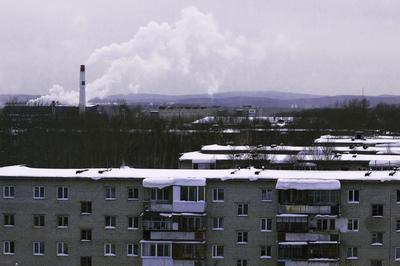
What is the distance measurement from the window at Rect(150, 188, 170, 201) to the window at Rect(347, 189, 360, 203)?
683cm

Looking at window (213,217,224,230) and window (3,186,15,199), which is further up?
window (3,186,15,199)

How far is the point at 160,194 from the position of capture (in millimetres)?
28359

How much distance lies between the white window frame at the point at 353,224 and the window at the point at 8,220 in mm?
13033

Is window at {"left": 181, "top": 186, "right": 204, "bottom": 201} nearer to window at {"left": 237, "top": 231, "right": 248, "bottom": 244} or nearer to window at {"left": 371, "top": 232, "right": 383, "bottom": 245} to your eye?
window at {"left": 237, "top": 231, "right": 248, "bottom": 244}

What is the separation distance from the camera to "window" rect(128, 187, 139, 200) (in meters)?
28.7

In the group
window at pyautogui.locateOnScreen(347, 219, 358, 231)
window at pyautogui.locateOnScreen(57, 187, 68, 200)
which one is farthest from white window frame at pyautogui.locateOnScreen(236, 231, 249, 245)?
window at pyautogui.locateOnScreen(57, 187, 68, 200)

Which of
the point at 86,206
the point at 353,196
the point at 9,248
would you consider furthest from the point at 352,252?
the point at 9,248

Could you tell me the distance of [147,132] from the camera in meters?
79.2

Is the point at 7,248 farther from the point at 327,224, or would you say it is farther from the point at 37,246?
the point at 327,224

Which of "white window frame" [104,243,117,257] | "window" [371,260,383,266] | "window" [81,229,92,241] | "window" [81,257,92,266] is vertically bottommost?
"window" [81,257,92,266]

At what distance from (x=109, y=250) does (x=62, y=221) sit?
2.19 m

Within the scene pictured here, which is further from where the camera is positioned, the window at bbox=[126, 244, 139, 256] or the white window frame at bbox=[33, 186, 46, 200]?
the white window frame at bbox=[33, 186, 46, 200]

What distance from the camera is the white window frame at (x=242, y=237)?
28.4 metres

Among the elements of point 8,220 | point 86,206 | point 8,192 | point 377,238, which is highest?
point 8,192
